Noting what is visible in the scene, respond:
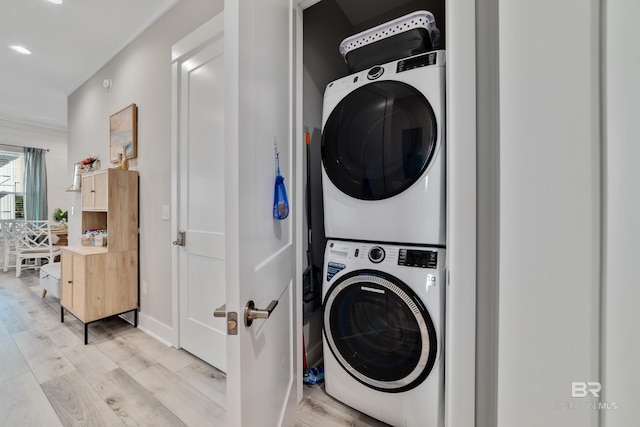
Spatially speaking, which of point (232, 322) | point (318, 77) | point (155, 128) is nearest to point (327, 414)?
point (232, 322)

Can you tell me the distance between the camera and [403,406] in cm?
109

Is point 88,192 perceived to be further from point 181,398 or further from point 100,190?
point 181,398

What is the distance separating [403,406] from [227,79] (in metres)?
1.45

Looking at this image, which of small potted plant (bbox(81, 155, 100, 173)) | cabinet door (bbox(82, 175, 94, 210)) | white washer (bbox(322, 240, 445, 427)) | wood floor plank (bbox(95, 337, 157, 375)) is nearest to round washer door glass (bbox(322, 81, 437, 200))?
white washer (bbox(322, 240, 445, 427))

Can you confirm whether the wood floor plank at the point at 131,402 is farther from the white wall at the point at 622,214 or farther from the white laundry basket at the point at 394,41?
the white laundry basket at the point at 394,41

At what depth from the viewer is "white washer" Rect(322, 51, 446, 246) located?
3.33ft

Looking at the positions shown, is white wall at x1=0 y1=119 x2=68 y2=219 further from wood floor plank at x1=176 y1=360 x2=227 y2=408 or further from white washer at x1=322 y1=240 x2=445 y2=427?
Result: white washer at x1=322 y1=240 x2=445 y2=427

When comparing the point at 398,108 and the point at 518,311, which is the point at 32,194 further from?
the point at 518,311

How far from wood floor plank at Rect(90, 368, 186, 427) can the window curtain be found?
5.28 m

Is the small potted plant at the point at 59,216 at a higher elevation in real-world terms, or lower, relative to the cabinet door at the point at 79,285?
higher

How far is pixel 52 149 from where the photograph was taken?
16.1 feet

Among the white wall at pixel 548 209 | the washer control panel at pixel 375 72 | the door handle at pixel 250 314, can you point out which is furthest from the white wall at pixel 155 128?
the white wall at pixel 548 209

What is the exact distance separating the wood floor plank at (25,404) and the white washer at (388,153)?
1.78 meters

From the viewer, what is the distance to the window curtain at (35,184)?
4613 millimetres
